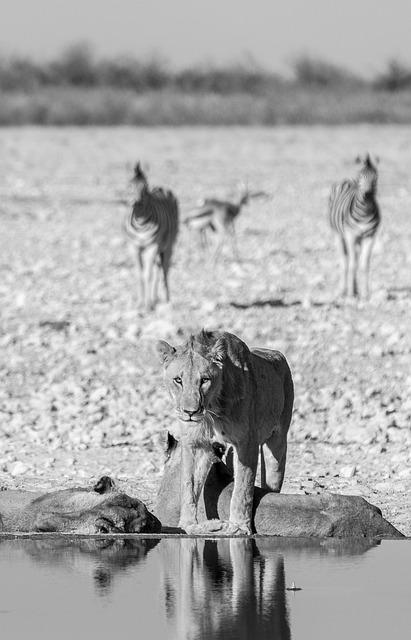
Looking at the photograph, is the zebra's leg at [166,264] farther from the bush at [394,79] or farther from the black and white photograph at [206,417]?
the bush at [394,79]

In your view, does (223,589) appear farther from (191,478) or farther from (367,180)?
(367,180)

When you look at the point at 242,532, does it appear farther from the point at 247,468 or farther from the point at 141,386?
the point at 141,386

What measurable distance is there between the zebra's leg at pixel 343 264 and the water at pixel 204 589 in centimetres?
949

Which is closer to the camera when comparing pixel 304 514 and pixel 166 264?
pixel 304 514

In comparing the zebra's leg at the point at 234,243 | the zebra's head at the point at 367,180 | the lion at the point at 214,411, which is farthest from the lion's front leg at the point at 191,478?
the zebra's leg at the point at 234,243

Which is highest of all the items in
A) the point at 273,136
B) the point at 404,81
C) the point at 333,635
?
the point at 404,81

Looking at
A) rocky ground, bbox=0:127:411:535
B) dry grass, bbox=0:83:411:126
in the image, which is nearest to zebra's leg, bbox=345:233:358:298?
rocky ground, bbox=0:127:411:535

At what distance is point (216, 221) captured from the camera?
2161cm

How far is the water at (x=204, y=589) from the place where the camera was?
19.8 ft

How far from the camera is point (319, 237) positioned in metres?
22.3

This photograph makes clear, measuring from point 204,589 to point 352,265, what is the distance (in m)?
10.9

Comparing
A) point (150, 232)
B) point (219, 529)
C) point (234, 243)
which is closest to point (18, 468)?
point (219, 529)

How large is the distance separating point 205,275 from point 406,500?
10736 millimetres

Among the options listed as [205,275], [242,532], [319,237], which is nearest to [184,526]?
[242,532]
